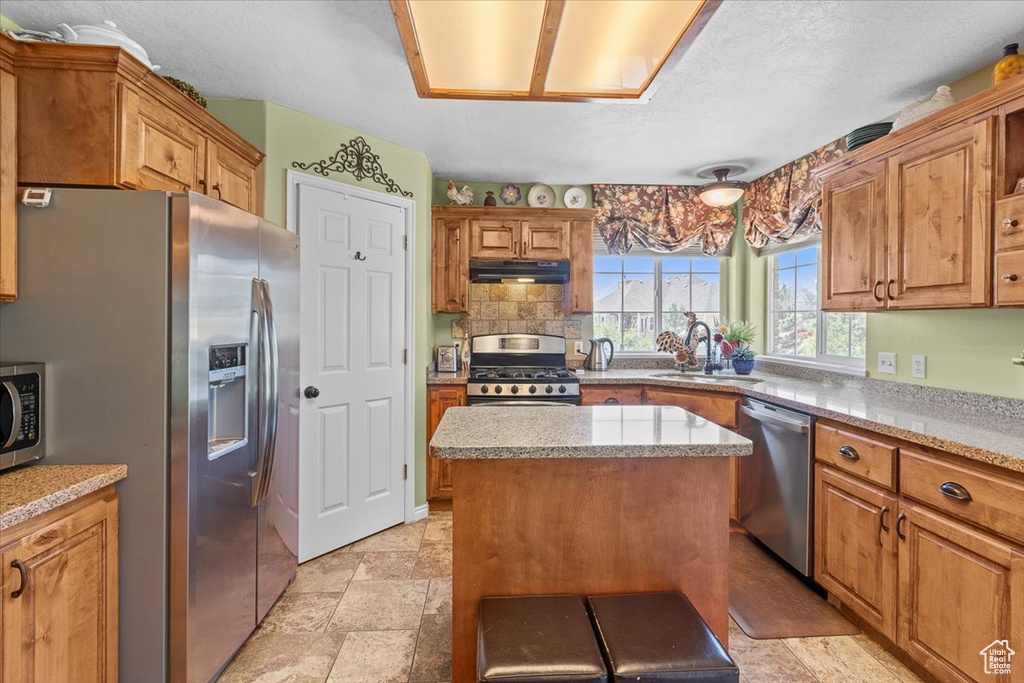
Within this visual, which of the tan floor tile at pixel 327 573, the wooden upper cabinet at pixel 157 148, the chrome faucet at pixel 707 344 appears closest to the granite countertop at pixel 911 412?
the chrome faucet at pixel 707 344

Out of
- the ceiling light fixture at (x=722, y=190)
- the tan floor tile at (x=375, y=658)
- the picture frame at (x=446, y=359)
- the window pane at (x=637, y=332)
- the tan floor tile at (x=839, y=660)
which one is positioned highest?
the ceiling light fixture at (x=722, y=190)

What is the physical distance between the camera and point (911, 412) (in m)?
2.10

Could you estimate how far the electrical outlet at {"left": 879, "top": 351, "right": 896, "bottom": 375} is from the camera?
8.59 ft

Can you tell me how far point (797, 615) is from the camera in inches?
84.8

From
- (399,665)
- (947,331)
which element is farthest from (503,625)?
(947,331)

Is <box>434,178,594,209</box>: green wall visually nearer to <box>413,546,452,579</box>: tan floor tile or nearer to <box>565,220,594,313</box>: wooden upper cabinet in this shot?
<box>565,220,594,313</box>: wooden upper cabinet

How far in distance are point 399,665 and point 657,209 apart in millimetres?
3687

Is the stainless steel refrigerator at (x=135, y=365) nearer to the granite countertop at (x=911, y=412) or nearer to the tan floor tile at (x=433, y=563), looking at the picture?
the tan floor tile at (x=433, y=563)

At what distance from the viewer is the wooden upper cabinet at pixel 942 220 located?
5.93ft

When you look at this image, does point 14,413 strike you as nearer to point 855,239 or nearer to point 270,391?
point 270,391

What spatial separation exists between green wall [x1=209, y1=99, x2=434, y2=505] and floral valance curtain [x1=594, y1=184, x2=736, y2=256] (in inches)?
62.3

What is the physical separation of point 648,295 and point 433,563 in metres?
2.90

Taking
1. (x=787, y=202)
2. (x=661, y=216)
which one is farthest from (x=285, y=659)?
(x=787, y=202)

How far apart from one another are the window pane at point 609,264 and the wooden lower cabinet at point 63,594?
12.0 feet
